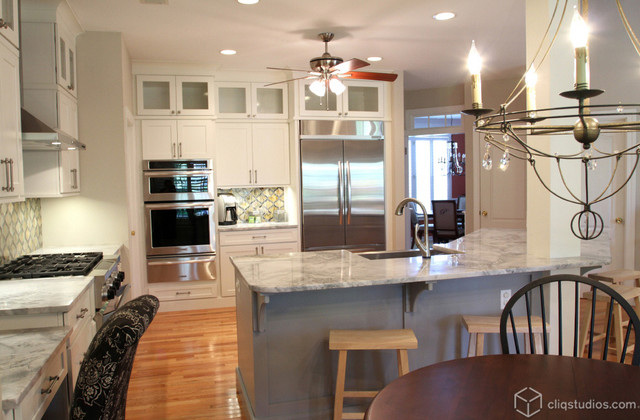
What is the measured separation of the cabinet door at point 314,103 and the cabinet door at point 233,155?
647 mm

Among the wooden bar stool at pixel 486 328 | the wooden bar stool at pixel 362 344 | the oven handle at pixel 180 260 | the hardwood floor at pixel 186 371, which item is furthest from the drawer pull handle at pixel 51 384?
the oven handle at pixel 180 260

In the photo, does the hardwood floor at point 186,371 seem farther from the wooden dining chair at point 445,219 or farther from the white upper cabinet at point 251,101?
the wooden dining chair at point 445,219

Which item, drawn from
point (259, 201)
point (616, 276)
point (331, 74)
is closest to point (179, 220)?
point (259, 201)

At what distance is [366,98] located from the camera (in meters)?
5.89

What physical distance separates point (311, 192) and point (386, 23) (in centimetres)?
206

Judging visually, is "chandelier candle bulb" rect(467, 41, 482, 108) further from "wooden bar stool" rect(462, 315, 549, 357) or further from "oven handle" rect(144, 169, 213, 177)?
"oven handle" rect(144, 169, 213, 177)

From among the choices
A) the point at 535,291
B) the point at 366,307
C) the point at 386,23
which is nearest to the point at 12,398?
the point at 366,307

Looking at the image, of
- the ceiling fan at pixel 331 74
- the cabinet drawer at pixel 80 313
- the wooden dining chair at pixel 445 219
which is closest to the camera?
the cabinet drawer at pixel 80 313

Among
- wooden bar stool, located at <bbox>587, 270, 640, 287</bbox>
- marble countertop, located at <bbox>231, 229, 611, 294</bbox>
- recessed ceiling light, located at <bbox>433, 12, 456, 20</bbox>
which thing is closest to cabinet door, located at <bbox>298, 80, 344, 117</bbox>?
recessed ceiling light, located at <bbox>433, 12, 456, 20</bbox>

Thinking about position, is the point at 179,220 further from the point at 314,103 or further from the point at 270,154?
the point at 314,103

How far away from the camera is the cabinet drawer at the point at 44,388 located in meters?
1.46

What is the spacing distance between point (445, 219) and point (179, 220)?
4.52 m

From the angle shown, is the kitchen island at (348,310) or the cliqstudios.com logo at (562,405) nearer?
the cliqstudios.com logo at (562,405)

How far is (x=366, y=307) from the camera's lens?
277cm
